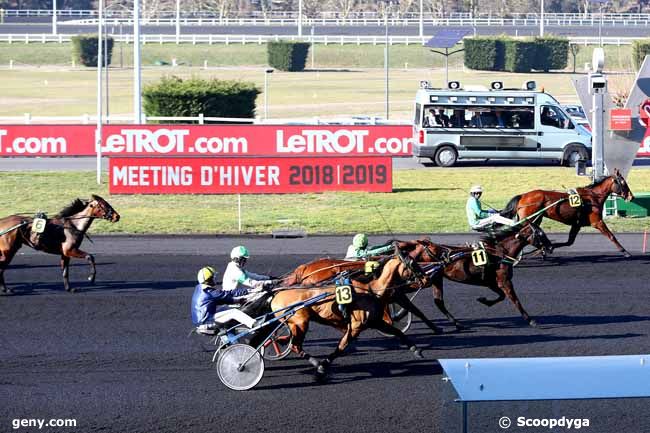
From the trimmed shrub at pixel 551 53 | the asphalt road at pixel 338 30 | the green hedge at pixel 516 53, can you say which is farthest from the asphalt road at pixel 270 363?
the asphalt road at pixel 338 30

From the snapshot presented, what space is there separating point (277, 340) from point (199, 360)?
3.40 ft

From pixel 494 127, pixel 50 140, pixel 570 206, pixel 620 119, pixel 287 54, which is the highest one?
pixel 287 54

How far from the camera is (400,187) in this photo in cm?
2809

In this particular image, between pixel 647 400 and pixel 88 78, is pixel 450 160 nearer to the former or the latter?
pixel 647 400

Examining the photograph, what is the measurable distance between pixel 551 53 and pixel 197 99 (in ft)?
118

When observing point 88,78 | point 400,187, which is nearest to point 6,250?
point 400,187

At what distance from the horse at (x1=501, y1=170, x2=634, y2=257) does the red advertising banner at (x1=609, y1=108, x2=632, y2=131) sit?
335cm

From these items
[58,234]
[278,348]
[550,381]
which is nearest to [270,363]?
[278,348]

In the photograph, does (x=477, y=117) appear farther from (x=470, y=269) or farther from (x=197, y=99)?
(x=470, y=269)

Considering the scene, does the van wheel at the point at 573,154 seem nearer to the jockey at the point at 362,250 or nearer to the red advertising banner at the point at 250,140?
the red advertising banner at the point at 250,140

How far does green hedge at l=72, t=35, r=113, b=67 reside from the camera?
69.5m

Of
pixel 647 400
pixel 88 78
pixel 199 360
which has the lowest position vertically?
pixel 199 360

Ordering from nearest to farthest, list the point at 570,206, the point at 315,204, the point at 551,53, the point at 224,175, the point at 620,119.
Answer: the point at 570,206 < the point at 620,119 < the point at 315,204 < the point at 224,175 < the point at 551,53

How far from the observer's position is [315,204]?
25.0 m
